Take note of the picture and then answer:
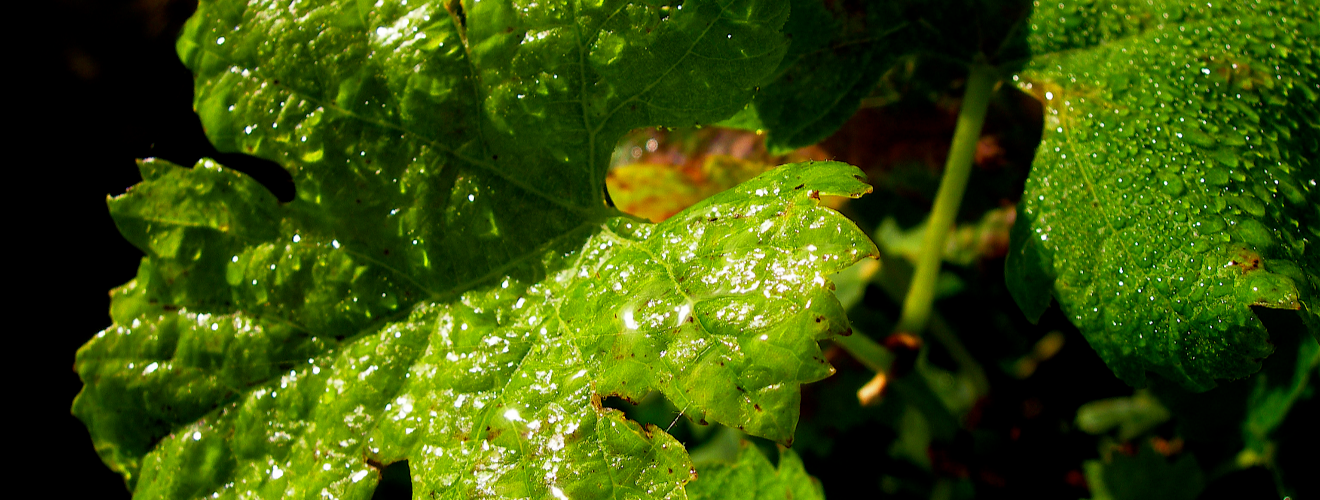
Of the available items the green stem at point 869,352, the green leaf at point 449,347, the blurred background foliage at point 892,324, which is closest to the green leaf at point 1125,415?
the blurred background foliage at point 892,324

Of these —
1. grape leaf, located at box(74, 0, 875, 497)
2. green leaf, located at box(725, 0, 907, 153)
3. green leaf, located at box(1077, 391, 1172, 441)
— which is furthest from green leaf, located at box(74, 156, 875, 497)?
green leaf, located at box(1077, 391, 1172, 441)

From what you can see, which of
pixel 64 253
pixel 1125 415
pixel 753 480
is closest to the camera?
pixel 753 480

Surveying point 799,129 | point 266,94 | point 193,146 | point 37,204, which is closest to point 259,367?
point 266,94

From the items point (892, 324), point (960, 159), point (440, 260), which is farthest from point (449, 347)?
point (892, 324)

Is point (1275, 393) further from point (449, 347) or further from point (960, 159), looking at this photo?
point (449, 347)

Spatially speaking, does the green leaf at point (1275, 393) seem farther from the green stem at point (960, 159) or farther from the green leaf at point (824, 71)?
the green leaf at point (824, 71)

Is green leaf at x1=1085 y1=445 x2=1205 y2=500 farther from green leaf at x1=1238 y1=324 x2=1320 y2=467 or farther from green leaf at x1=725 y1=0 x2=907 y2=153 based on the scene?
green leaf at x1=725 y1=0 x2=907 y2=153
